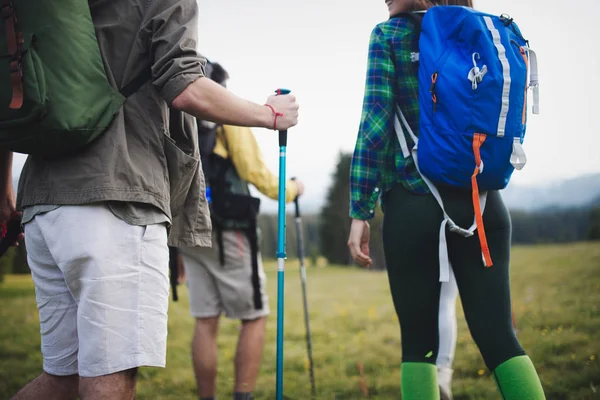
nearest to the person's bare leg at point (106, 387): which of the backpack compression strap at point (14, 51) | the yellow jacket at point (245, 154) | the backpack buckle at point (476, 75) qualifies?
the backpack compression strap at point (14, 51)

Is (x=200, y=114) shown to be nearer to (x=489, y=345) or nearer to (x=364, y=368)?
(x=489, y=345)

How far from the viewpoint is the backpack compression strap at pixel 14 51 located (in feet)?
5.49

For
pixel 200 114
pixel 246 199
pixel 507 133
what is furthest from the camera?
pixel 246 199

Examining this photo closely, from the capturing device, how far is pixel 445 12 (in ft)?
7.18

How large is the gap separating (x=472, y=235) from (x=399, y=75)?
2.34 feet

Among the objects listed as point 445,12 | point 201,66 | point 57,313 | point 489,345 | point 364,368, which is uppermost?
point 445,12

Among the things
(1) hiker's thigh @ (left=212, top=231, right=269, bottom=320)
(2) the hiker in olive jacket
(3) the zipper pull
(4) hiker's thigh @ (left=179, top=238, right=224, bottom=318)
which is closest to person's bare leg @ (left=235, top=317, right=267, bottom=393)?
(1) hiker's thigh @ (left=212, top=231, right=269, bottom=320)

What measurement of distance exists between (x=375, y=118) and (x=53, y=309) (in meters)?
1.42

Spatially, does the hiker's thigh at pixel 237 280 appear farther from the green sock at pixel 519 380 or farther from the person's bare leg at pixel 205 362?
the green sock at pixel 519 380

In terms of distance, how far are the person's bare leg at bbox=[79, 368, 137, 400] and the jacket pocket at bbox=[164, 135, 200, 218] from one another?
0.67m

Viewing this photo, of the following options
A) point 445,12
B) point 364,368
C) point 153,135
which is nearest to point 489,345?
point 445,12

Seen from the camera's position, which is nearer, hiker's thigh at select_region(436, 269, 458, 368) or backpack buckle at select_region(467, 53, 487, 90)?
backpack buckle at select_region(467, 53, 487, 90)

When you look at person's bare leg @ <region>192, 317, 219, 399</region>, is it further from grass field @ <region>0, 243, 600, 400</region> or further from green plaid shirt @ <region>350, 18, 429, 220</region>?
green plaid shirt @ <region>350, 18, 429, 220</region>

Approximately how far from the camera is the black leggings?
2201mm
